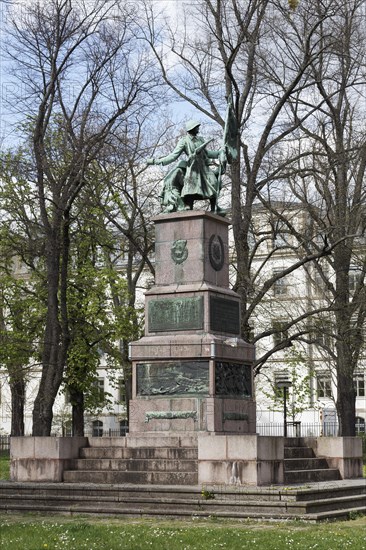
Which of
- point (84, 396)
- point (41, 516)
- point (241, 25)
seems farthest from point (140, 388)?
point (84, 396)

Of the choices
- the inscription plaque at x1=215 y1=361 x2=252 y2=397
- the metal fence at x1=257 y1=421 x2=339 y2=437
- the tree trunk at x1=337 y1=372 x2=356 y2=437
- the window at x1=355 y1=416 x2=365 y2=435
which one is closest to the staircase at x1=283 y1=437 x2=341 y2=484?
the inscription plaque at x1=215 y1=361 x2=252 y2=397

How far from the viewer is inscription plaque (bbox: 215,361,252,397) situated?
20.6 m

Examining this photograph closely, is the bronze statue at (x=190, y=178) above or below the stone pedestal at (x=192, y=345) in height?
above

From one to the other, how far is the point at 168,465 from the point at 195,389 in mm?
2031

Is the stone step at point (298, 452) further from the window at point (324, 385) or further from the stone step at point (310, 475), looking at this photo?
the window at point (324, 385)

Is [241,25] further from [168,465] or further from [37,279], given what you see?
[168,465]

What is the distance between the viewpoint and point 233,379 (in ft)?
69.5

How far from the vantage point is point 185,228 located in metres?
21.9

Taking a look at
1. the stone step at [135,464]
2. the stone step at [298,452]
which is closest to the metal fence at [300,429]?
the stone step at [298,452]

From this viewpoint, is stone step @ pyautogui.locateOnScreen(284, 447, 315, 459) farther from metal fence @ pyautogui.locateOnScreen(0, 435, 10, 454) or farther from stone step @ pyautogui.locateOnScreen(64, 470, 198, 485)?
metal fence @ pyautogui.locateOnScreen(0, 435, 10, 454)

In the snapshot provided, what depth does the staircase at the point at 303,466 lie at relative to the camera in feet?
64.3

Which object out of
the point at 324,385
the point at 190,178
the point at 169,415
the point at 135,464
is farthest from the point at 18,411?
the point at 135,464

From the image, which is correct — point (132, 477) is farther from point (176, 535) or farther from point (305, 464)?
point (176, 535)

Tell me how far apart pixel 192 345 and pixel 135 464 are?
2695 millimetres
